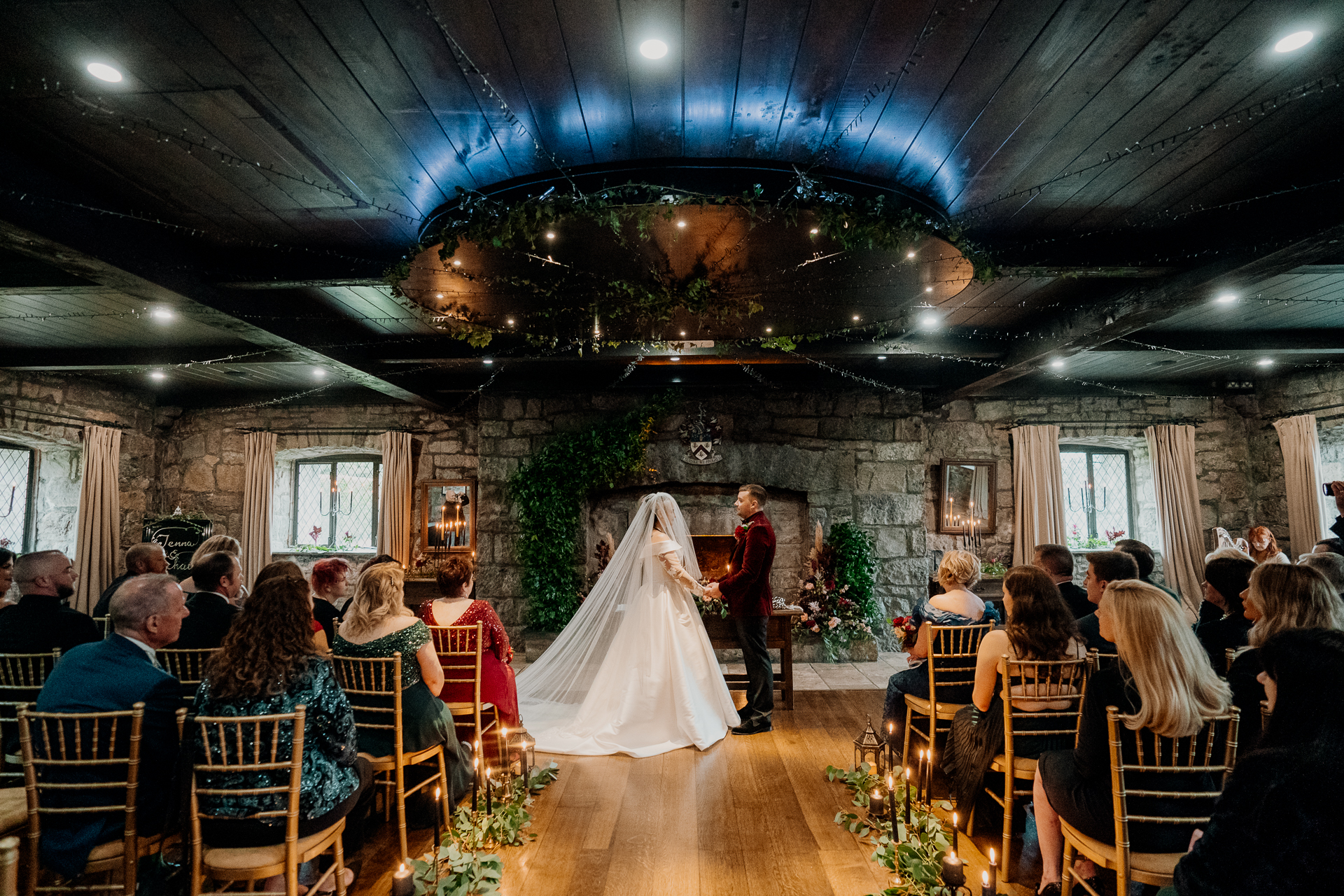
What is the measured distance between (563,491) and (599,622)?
117 inches

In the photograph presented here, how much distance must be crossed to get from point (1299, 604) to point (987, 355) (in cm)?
434

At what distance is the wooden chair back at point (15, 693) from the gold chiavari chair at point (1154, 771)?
396 cm

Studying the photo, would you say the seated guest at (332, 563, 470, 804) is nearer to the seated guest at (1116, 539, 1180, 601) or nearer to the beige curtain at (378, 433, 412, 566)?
the seated guest at (1116, 539, 1180, 601)

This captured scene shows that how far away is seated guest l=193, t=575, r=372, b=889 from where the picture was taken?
7.43ft

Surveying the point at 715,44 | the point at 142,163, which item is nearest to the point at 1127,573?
the point at 715,44

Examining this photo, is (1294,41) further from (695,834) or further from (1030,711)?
(695,834)

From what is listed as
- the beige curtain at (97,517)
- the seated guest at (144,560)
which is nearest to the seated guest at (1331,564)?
the seated guest at (144,560)

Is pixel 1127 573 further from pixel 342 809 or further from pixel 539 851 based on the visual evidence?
pixel 342 809

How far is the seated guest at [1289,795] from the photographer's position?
1.28 metres

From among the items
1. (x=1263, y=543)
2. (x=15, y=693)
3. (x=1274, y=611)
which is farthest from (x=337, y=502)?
(x=1263, y=543)

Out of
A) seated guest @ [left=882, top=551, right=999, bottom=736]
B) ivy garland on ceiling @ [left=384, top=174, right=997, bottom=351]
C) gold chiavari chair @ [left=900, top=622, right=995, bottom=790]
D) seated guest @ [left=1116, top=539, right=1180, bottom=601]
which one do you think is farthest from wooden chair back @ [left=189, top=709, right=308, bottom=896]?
seated guest @ [left=1116, top=539, right=1180, bottom=601]

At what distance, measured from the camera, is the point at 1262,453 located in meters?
8.08

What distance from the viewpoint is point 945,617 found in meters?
3.67

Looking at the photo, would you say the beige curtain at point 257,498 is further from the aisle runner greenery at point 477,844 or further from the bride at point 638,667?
A: the aisle runner greenery at point 477,844
